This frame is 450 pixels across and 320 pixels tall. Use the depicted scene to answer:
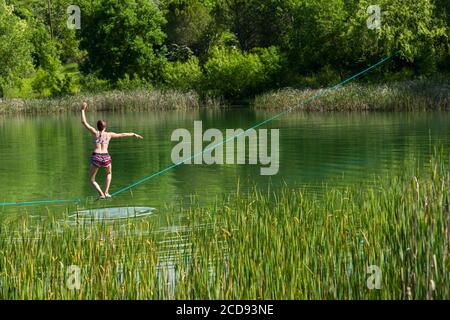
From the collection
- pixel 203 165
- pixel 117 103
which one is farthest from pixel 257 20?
pixel 203 165

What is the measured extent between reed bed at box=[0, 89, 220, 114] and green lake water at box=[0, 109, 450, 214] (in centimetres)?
1718

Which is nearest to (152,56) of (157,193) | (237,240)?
(157,193)

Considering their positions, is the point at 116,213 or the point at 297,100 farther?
the point at 297,100

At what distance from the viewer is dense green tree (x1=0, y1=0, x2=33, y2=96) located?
82.1 m

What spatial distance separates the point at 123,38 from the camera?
92000 millimetres

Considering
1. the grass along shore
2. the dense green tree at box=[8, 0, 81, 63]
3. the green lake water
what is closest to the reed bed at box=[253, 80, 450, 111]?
the grass along shore

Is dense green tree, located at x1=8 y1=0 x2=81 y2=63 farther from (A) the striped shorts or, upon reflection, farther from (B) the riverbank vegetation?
(A) the striped shorts

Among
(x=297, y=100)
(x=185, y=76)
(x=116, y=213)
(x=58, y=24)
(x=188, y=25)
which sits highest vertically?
(x=58, y=24)

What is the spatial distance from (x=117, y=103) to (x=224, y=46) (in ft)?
65.2

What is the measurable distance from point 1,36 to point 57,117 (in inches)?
740

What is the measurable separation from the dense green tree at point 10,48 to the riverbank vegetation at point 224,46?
3.6 inches

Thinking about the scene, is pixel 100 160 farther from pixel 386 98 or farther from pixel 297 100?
pixel 297 100

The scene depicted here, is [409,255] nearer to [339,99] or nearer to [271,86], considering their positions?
[339,99]

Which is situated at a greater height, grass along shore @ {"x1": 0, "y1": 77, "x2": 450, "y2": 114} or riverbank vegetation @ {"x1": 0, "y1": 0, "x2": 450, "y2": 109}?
riverbank vegetation @ {"x1": 0, "y1": 0, "x2": 450, "y2": 109}
